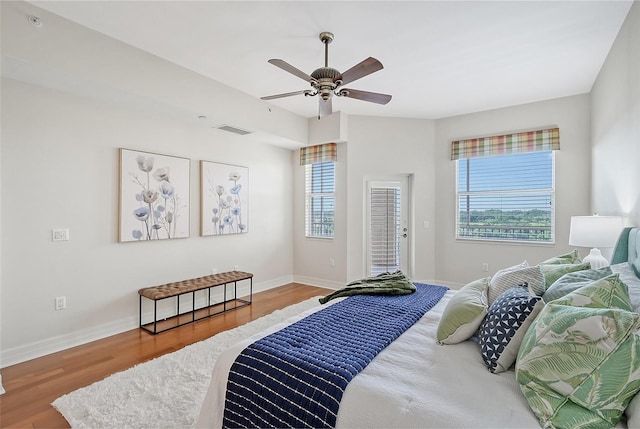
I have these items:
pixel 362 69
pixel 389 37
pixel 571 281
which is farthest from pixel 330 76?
pixel 571 281

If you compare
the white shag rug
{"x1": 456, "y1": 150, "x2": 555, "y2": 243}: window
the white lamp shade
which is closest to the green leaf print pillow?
the white shag rug

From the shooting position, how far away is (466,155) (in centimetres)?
484

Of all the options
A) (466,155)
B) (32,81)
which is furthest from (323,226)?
(32,81)

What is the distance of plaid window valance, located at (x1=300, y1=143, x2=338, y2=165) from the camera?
5.18 metres

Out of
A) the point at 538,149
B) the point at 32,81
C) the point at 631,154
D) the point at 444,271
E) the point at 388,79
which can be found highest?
the point at 388,79

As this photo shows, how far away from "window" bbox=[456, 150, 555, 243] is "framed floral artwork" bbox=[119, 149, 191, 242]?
4067 mm

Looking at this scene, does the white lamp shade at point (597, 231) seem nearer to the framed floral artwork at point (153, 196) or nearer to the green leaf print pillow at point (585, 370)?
the green leaf print pillow at point (585, 370)

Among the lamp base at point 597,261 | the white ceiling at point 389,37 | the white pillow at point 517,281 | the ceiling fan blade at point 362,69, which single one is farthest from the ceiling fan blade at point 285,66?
the lamp base at point 597,261

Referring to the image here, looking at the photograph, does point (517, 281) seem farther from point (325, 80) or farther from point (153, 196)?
point (153, 196)

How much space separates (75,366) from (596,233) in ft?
14.9

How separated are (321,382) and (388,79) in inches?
131

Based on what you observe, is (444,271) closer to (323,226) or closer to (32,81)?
(323,226)

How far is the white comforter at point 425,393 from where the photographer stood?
1.11 m

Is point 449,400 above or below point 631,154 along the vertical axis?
below
